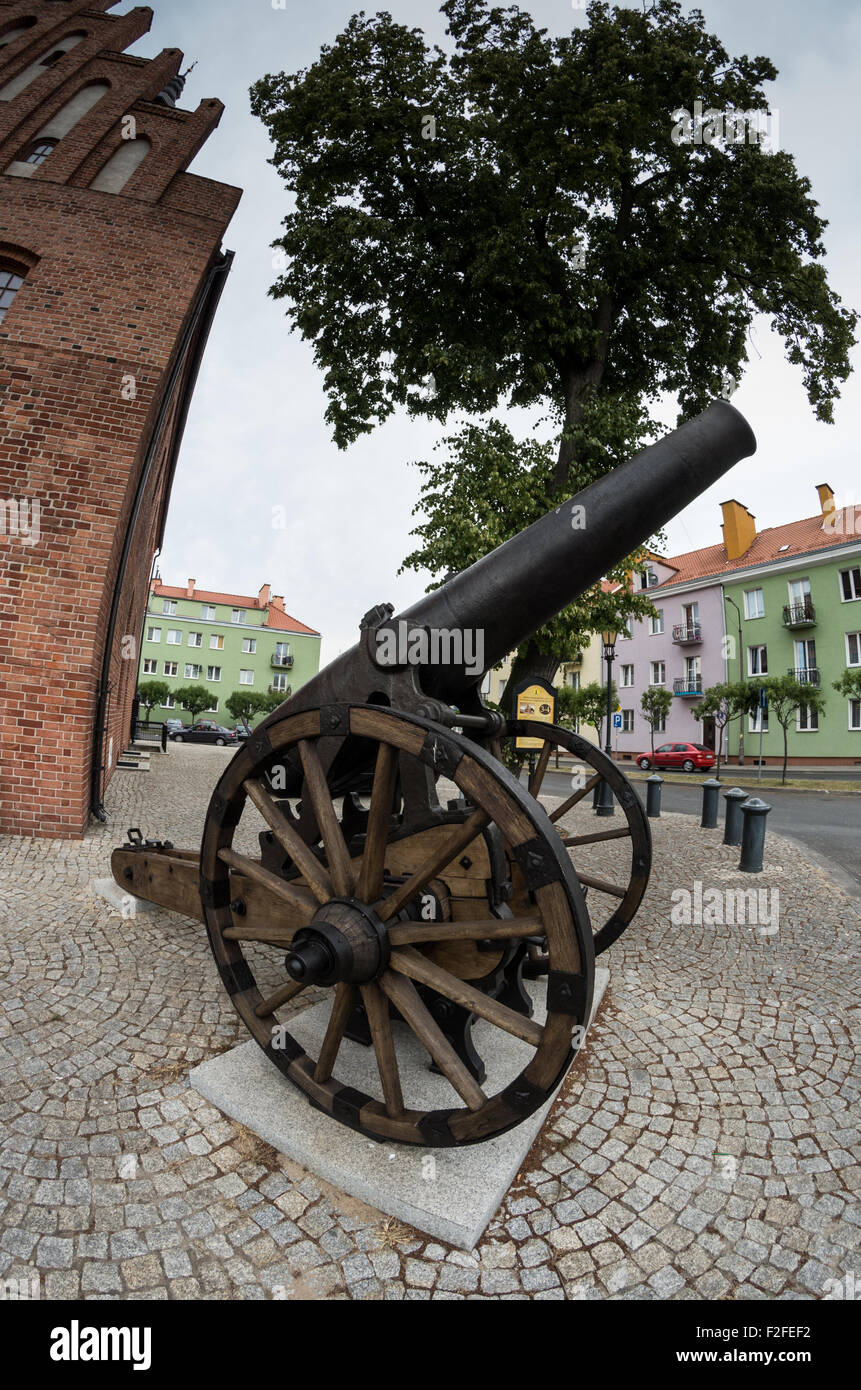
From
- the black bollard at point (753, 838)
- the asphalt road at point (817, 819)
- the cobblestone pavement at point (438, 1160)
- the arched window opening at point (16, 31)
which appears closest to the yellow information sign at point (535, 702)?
the black bollard at point (753, 838)

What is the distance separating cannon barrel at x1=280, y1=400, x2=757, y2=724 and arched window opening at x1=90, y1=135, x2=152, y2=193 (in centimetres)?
868

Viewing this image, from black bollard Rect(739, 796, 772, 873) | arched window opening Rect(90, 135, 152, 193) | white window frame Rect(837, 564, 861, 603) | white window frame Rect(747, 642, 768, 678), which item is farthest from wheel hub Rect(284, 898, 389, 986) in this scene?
white window frame Rect(747, 642, 768, 678)

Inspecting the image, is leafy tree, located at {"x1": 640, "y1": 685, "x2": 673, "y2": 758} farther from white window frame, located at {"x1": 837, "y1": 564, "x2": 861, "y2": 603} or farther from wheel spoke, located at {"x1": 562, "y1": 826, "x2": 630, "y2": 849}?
wheel spoke, located at {"x1": 562, "y1": 826, "x2": 630, "y2": 849}

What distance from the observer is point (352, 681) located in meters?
2.45

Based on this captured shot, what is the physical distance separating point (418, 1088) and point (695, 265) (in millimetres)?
11612

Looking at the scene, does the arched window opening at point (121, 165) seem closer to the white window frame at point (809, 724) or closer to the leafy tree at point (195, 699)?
the white window frame at point (809, 724)

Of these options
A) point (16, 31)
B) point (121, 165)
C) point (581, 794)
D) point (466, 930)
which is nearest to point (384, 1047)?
point (466, 930)

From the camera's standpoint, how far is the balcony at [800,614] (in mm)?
29359

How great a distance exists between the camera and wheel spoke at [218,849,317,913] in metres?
2.20

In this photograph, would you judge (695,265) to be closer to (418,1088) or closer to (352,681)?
(352,681)

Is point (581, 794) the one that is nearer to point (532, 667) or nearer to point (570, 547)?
point (570, 547)

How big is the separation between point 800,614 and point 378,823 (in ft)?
108

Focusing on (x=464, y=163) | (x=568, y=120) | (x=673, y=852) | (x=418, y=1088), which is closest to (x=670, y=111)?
(x=568, y=120)

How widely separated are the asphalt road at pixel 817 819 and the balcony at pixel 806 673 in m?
13.8
